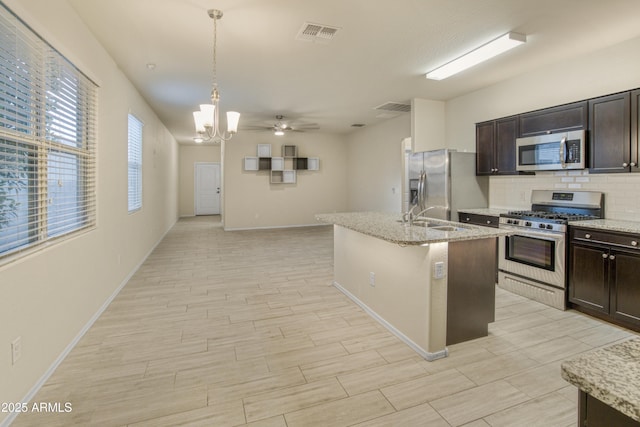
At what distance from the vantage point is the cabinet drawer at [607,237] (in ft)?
8.93

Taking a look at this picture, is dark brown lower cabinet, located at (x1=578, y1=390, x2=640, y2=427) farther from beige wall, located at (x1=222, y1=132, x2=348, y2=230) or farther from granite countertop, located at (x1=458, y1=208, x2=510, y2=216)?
beige wall, located at (x1=222, y1=132, x2=348, y2=230)

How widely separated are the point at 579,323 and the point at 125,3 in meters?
4.80

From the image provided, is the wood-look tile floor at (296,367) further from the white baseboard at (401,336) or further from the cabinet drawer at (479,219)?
the cabinet drawer at (479,219)

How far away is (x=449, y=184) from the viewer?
4547mm

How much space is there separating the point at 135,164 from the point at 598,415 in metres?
5.60

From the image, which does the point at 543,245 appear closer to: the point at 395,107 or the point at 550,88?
the point at 550,88

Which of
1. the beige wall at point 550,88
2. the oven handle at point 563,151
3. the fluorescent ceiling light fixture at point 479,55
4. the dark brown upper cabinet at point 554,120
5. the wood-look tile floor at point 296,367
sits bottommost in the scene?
the wood-look tile floor at point 296,367

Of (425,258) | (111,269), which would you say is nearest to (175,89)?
(111,269)

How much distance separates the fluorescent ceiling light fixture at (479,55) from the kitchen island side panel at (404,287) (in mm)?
2321

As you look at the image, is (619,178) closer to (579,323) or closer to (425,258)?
(579,323)

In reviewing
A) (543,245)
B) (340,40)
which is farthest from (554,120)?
(340,40)

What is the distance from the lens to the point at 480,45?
3.47 metres

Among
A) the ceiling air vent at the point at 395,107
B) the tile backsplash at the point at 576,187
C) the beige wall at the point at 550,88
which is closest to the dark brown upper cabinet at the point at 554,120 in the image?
the beige wall at the point at 550,88

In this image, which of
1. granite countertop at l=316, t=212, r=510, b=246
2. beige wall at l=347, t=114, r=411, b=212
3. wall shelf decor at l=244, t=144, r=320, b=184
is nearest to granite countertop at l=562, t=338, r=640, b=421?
granite countertop at l=316, t=212, r=510, b=246
